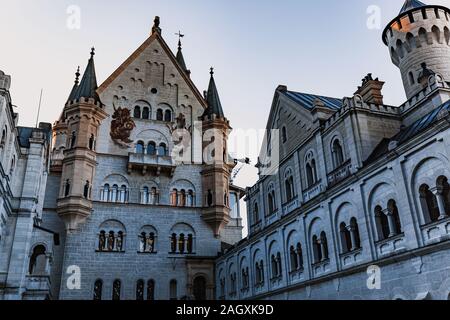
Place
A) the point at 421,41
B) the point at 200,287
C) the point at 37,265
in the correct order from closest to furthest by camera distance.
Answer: the point at 421,41, the point at 37,265, the point at 200,287

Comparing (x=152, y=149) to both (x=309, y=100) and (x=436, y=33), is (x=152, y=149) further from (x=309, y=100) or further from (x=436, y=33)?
(x=436, y=33)

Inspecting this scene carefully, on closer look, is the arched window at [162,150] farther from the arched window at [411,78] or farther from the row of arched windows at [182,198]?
the arched window at [411,78]

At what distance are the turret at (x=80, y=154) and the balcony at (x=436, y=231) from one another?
29.4 metres

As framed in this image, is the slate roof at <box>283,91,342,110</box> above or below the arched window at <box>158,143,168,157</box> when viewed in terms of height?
below

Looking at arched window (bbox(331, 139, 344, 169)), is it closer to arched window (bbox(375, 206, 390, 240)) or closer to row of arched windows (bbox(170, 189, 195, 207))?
arched window (bbox(375, 206, 390, 240))

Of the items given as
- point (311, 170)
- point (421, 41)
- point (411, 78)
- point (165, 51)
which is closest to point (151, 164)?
point (165, 51)

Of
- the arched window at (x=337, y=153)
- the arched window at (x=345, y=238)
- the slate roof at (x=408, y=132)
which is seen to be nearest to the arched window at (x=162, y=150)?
the arched window at (x=337, y=153)

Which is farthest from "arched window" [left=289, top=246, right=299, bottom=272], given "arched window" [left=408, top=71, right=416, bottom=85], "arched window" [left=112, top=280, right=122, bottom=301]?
"arched window" [left=112, top=280, right=122, bottom=301]

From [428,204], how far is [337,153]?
302 inches

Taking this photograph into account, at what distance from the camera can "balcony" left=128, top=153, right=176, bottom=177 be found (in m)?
40.3

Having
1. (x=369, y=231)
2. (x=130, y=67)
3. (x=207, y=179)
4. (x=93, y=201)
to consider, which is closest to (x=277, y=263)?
(x=369, y=231)

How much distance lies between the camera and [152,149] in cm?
4266

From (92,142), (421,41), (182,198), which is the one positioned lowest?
(182,198)

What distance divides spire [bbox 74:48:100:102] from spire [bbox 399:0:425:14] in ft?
98.0
